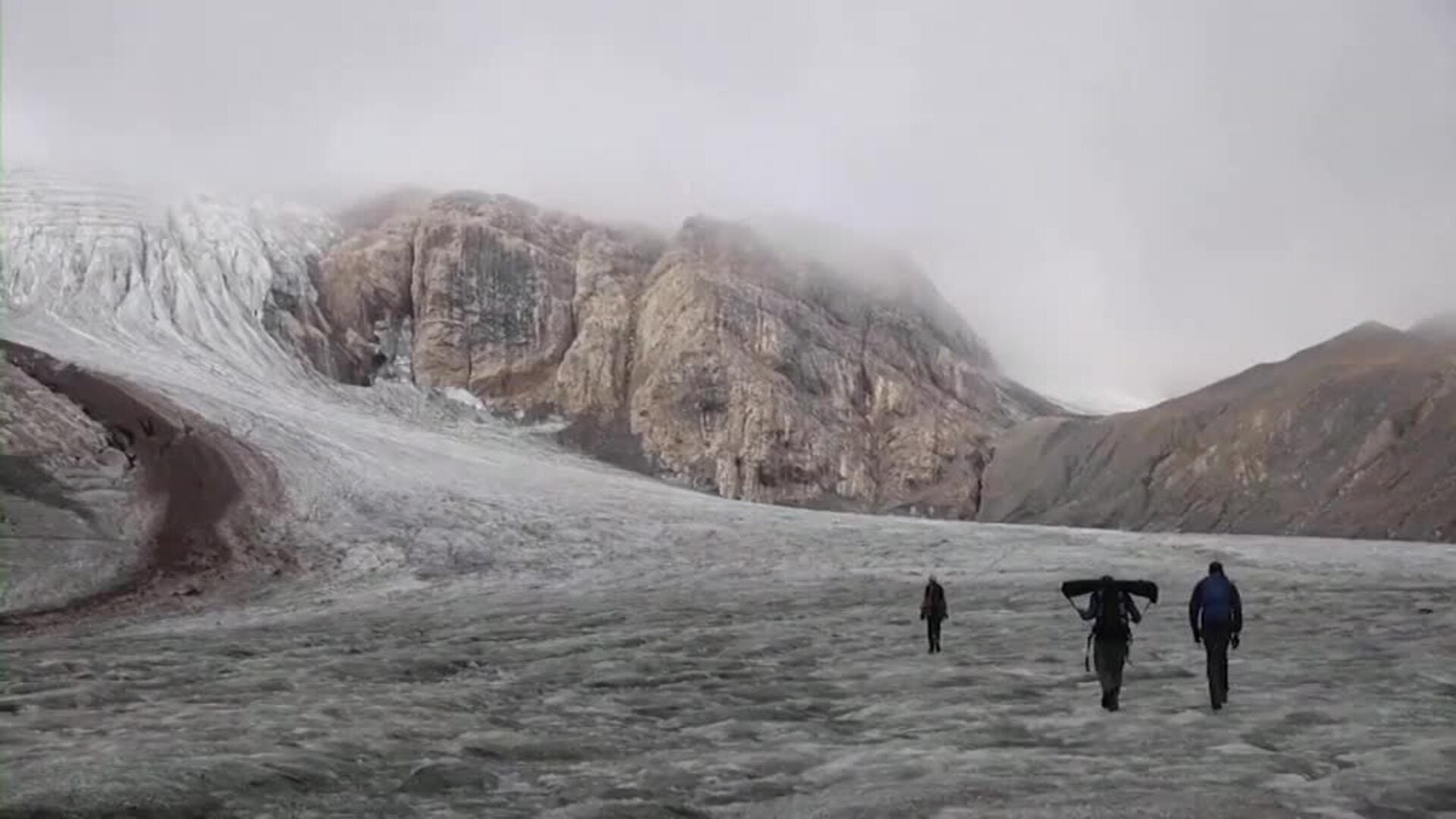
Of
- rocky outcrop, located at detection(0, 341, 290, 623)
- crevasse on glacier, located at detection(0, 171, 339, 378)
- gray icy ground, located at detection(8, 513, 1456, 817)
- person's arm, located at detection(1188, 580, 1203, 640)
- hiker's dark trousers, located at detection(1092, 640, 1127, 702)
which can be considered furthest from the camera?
crevasse on glacier, located at detection(0, 171, 339, 378)

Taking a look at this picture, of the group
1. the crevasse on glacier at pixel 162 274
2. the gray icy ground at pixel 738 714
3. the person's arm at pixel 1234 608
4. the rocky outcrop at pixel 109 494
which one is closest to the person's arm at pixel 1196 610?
the person's arm at pixel 1234 608

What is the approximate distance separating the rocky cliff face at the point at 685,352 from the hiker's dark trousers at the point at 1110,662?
220 feet

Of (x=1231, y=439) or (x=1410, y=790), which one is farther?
(x=1231, y=439)

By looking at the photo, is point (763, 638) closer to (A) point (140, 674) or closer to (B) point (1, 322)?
(A) point (140, 674)

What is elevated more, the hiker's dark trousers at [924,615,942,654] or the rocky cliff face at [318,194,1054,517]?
the rocky cliff face at [318,194,1054,517]

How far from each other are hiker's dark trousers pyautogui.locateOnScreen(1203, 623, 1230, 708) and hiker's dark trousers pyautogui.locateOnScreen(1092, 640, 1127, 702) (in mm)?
966

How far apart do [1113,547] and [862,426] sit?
45.2m

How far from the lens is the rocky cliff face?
3403 inches

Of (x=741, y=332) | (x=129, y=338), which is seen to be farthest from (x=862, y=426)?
(x=129, y=338)

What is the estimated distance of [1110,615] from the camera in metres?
13.9

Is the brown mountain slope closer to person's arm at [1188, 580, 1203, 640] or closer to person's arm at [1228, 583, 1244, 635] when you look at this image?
person's arm at [1228, 583, 1244, 635]

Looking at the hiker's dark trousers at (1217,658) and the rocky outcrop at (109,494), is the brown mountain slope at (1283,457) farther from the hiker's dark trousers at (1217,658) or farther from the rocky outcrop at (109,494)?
the hiker's dark trousers at (1217,658)

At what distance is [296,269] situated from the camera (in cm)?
9425

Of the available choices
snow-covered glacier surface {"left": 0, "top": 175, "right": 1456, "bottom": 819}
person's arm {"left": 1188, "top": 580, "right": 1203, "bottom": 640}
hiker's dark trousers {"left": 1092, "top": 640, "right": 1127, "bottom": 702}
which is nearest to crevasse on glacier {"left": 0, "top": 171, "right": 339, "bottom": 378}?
snow-covered glacier surface {"left": 0, "top": 175, "right": 1456, "bottom": 819}
